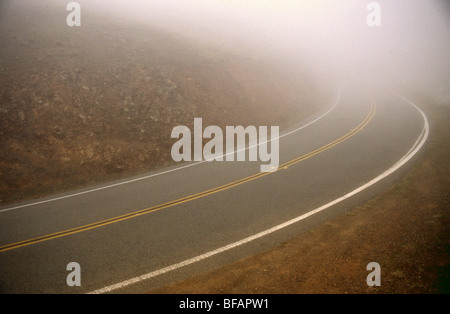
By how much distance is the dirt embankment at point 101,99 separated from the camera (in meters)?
11.3

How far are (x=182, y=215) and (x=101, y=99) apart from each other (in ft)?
33.5

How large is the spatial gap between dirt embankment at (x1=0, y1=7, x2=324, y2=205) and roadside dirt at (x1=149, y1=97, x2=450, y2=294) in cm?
801

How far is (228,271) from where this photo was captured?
5.59 m

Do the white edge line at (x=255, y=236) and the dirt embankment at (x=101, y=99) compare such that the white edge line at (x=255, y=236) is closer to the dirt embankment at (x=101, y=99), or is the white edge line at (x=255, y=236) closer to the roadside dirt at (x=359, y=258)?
the roadside dirt at (x=359, y=258)

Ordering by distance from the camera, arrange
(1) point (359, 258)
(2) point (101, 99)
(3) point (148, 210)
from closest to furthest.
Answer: (1) point (359, 258) < (3) point (148, 210) < (2) point (101, 99)

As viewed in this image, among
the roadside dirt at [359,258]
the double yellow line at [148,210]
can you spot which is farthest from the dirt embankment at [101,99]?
the roadside dirt at [359,258]

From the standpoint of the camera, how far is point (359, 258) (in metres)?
5.76

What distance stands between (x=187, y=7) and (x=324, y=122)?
36983 mm

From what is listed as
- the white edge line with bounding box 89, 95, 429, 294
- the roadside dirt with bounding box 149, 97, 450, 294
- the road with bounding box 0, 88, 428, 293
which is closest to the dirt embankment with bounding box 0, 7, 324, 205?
the road with bounding box 0, 88, 428, 293

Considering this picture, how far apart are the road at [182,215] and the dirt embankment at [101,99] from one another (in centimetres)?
198

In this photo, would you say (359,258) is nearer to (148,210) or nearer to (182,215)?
(182,215)

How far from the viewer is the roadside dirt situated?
507cm

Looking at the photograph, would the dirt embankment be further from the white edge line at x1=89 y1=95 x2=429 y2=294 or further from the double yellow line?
the white edge line at x1=89 y1=95 x2=429 y2=294

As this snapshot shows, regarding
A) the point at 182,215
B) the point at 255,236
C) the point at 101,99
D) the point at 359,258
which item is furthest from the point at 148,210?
the point at 101,99
